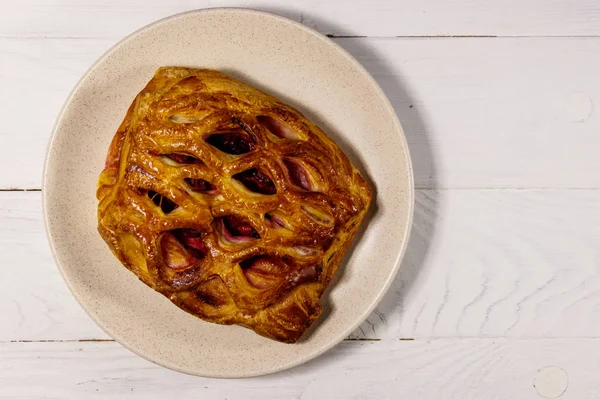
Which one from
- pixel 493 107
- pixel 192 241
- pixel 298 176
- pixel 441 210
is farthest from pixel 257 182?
pixel 493 107

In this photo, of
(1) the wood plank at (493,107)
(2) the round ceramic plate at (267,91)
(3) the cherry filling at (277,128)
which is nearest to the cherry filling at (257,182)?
(3) the cherry filling at (277,128)

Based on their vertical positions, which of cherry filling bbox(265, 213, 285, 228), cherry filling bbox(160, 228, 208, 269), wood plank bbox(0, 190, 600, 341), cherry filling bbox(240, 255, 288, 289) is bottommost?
cherry filling bbox(160, 228, 208, 269)

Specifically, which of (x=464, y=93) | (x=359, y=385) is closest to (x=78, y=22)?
(x=464, y=93)

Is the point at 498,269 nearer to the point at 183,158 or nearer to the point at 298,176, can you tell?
the point at 298,176

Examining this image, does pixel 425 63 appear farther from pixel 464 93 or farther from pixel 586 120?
pixel 586 120

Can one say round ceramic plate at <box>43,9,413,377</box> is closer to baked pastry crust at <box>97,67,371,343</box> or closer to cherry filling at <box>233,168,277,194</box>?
baked pastry crust at <box>97,67,371,343</box>

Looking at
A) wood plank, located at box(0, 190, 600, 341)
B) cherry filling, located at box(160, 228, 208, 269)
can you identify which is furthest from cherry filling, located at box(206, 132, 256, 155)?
wood plank, located at box(0, 190, 600, 341)
